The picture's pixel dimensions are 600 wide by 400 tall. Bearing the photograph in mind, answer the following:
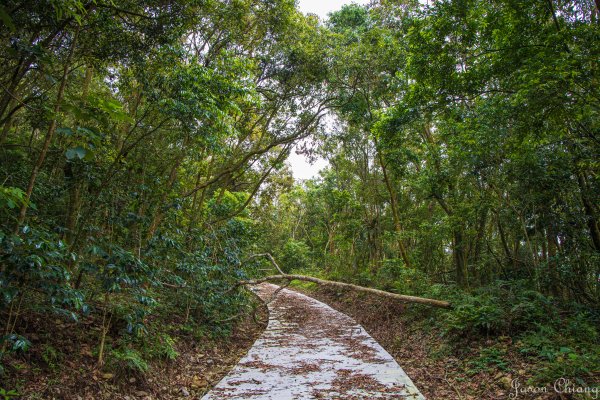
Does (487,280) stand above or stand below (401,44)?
below

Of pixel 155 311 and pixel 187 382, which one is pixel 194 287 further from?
pixel 187 382

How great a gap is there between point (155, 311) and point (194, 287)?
0.80 metres

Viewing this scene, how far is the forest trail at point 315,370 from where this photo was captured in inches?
162

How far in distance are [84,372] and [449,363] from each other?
4.86 metres

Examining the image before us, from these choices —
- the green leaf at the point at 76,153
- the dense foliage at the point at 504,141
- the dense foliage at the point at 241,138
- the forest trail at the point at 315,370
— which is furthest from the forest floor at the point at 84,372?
the dense foliage at the point at 504,141

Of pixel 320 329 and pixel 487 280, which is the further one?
pixel 487 280

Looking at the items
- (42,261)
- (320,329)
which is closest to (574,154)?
(320,329)

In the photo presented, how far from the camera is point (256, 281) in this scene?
28.2 feet

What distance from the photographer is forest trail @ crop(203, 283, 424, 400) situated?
162 inches

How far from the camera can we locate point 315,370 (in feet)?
16.7

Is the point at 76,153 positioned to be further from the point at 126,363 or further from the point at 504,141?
the point at 504,141

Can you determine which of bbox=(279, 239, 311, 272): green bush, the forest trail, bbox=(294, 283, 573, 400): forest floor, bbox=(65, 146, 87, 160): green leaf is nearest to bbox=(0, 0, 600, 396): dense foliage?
bbox=(65, 146, 87, 160): green leaf

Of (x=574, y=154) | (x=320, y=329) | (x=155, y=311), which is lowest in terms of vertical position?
(x=320, y=329)

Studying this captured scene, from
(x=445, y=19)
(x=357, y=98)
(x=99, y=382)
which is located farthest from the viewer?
(x=357, y=98)
